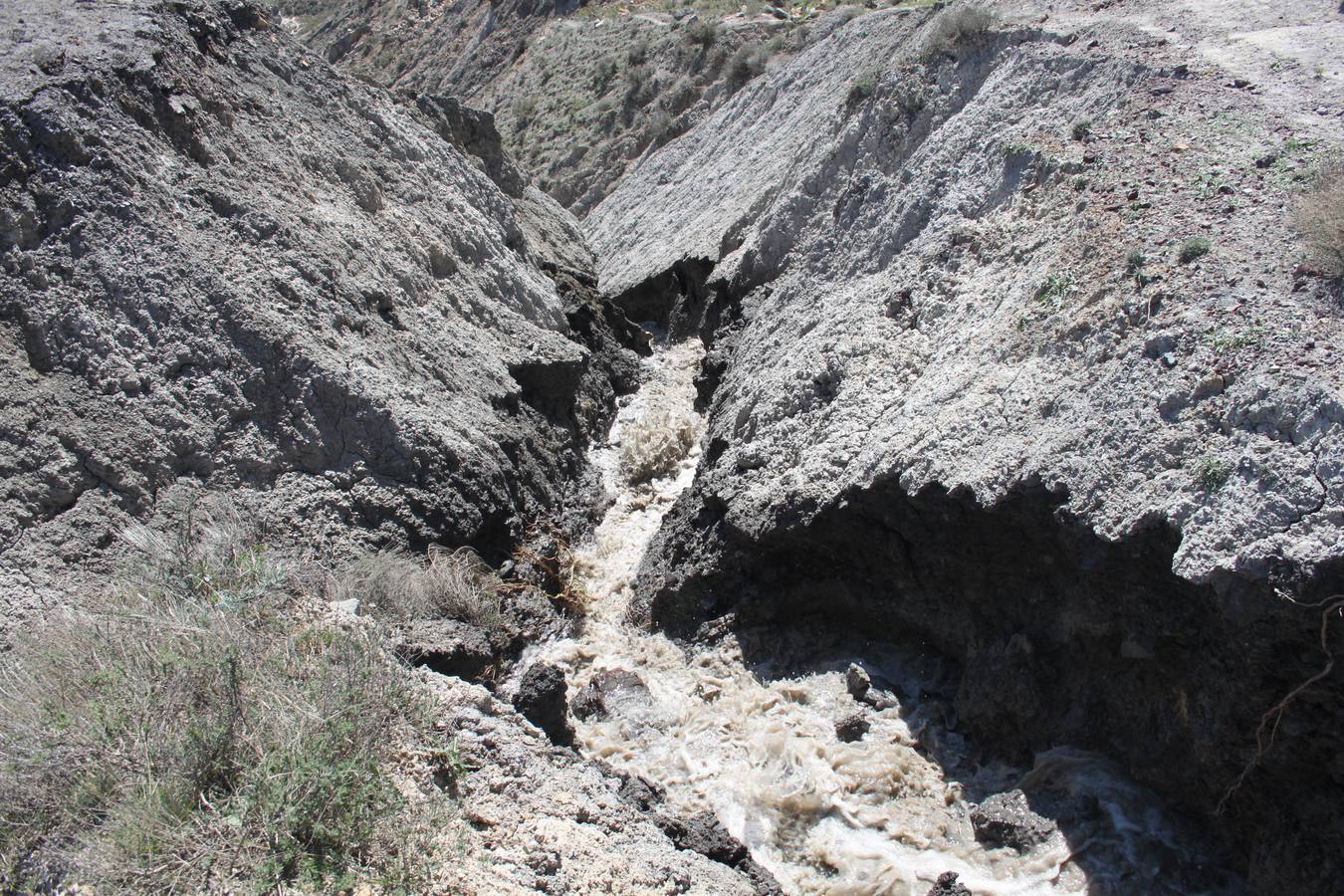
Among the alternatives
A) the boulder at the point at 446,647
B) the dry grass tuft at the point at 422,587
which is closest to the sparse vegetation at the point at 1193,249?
the boulder at the point at 446,647

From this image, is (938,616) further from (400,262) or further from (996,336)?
(400,262)

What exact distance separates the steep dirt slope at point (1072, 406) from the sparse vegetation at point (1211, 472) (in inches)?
0.5

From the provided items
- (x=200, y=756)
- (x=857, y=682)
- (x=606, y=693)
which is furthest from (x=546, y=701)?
(x=200, y=756)

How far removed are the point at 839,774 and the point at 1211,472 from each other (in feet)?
8.54

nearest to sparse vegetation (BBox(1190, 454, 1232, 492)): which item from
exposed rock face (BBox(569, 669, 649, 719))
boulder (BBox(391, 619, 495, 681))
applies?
exposed rock face (BBox(569, 669, 649, 719))

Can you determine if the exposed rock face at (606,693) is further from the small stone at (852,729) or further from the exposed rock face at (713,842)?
the small stone at (852,729)

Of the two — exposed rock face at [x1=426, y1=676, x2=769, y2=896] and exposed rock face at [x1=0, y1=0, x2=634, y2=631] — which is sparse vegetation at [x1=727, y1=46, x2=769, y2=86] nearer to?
exposed rock face at [x1=0, y1=0, x2=634, y2=631]

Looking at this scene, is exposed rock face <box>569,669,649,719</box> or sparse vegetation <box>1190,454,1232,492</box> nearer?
sparse vegetation <box>1190,454,1232,492</box>

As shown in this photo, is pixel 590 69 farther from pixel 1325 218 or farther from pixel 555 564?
pixel 1325 218

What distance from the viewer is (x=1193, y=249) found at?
5.69 metres

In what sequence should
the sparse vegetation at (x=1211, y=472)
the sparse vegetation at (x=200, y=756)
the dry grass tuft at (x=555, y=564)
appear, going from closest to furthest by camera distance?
the sparse vegetation at (x=200, y=756), the sparse vegetation at (x=1211, y=472), the dry grass tuft at (x=555, y=564)

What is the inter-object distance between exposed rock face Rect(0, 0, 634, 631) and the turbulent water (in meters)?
1.90

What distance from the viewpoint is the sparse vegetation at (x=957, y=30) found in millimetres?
9973

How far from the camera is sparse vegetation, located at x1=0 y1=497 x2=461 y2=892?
3.34m
